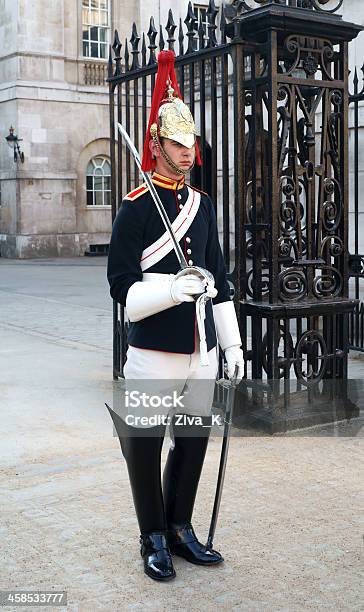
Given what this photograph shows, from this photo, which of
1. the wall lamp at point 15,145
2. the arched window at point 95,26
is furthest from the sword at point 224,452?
the arched window at point 95,26

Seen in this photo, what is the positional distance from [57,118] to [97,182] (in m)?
2.12

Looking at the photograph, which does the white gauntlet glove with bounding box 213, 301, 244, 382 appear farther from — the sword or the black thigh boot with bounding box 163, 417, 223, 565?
the black thigh boot with bounding box 163, 417, 223, 565

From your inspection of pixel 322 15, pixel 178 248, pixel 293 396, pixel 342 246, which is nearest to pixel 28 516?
pixel 178 248

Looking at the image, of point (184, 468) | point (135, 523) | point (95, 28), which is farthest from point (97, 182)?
point (184, 468)

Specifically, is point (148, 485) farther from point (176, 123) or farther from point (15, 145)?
point (15, 145)

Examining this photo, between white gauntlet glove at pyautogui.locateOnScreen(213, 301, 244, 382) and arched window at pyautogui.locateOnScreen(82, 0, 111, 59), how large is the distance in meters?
22.5

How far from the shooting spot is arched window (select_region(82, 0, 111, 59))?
82.3 feet

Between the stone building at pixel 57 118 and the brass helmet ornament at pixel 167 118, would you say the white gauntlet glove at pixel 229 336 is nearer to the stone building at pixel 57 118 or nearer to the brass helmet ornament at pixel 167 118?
the brass helmet ornament at pixel 167 118

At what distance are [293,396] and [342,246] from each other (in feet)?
3.66

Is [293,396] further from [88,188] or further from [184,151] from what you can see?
[88,188]

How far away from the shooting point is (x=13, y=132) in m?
24.0

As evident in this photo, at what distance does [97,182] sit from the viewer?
84.4ft

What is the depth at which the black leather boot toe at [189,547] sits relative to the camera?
155 inches

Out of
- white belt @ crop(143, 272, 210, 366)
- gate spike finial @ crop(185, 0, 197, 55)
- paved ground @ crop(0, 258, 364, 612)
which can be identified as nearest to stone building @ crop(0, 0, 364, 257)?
paved ground @ crop(0, 258, 364, 612)
